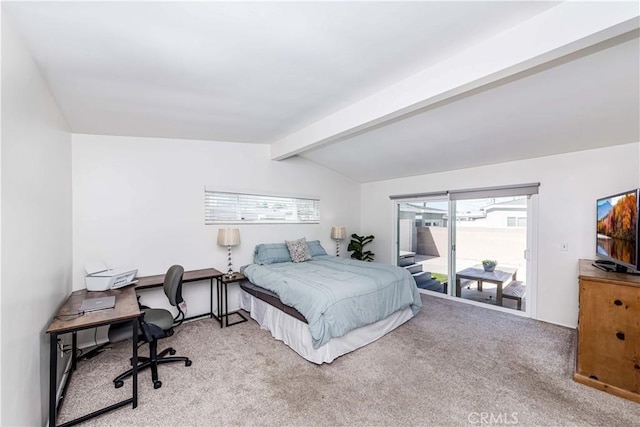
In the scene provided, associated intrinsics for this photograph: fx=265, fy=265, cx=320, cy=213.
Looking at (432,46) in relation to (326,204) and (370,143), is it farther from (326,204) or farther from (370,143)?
(326,204)

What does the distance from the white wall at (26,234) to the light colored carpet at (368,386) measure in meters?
0.69

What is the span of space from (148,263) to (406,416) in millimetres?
3262

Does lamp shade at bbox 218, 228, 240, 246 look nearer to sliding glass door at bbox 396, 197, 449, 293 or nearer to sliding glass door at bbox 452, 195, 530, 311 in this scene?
sliding glass door at bbox 396, 197, 449, 293

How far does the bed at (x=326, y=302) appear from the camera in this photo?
8.38 feet

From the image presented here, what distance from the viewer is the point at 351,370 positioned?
2.44 metres

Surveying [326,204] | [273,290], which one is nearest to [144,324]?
[273,290]

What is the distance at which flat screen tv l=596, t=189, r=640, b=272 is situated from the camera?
2.12 meters

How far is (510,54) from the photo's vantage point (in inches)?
65.7

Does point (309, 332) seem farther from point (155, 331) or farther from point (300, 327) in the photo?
point (155, 331)

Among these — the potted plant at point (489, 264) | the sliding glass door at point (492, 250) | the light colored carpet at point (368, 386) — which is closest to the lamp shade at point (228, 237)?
the light colored carpet at point (368, 386)

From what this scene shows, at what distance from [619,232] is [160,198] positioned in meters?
4.93

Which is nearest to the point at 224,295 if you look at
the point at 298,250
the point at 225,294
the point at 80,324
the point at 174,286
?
the point at 225,294

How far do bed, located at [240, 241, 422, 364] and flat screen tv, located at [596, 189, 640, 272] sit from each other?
1987 millimetres

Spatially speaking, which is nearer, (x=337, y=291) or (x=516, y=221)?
(x=337, y=291)
